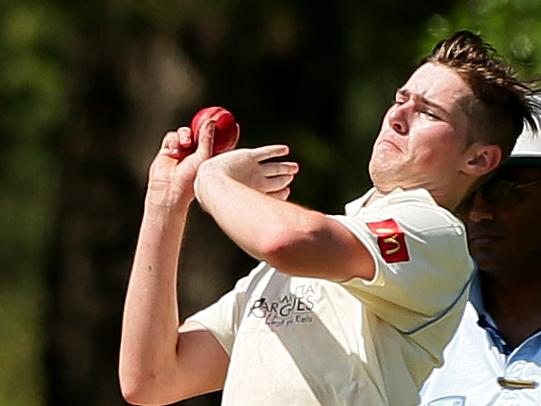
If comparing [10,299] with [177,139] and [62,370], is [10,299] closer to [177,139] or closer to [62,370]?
[62,370]

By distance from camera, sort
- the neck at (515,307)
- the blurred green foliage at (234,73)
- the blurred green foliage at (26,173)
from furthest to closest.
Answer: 1. the blurred green foliage at (26,173)
2. the blurred green foliage at (234,73)
3. the neck at (515,307)

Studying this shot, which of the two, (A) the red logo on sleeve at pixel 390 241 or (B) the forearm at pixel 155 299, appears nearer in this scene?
(A) the red logo on sleeve at pixel 390 241

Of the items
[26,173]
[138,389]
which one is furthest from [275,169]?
[26,173]

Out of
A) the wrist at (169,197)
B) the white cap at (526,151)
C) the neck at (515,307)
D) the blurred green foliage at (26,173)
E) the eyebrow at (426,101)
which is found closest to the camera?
the eyebrow at (426,101)

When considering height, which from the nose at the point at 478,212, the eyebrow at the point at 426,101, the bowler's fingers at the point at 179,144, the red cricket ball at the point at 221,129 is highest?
the eyebrow at the point at 426,101

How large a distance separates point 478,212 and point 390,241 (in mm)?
1004

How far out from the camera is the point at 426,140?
13.0ft

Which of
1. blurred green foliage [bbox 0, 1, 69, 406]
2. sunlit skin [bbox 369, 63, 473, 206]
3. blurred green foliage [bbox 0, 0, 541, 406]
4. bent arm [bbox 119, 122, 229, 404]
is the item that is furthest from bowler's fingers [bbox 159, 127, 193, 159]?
blurred green foliage [bbox 0, 1, 69, 406]

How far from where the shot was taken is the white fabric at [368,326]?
12.5 feet

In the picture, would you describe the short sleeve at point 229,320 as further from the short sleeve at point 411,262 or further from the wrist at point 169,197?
the short sleeve at point 411,262

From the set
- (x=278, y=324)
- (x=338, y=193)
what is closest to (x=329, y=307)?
(x=278, y=324)

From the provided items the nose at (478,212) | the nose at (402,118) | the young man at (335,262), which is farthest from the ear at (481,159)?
the nose at (478,212)

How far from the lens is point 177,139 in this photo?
13.6 feet

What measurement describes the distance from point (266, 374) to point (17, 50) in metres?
7.72
